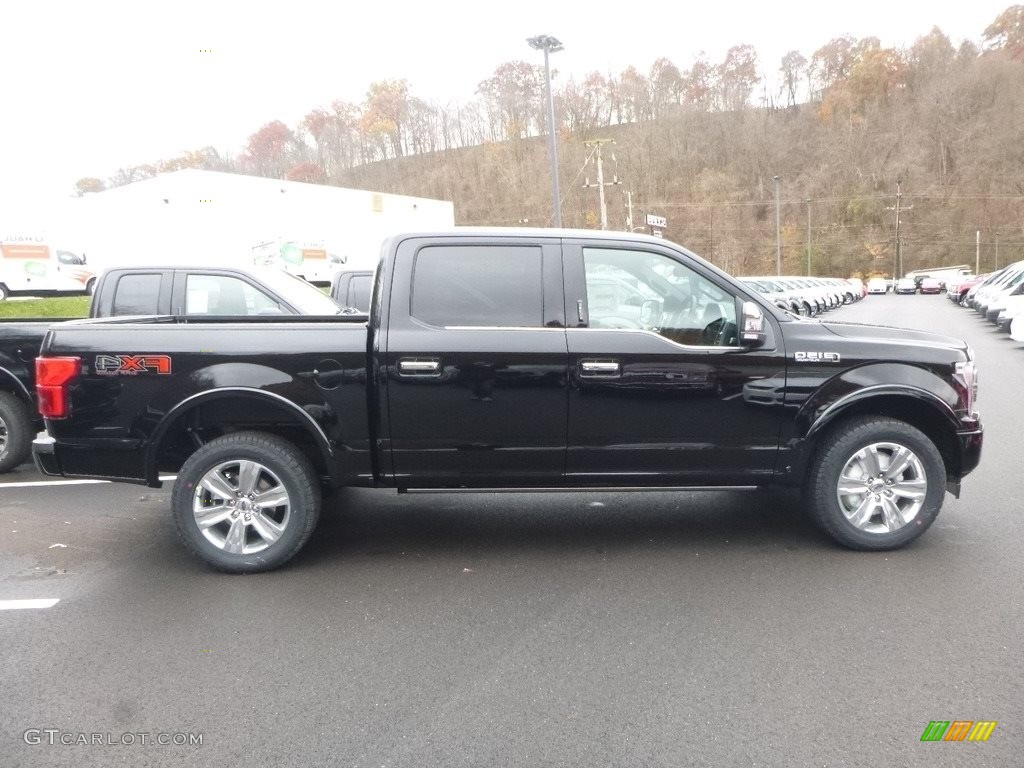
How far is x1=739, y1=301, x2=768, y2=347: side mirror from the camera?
479 cm

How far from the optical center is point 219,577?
483 centimetres

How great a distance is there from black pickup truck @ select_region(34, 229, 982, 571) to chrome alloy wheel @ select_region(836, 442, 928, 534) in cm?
1

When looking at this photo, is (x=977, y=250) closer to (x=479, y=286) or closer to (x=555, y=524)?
(x=555, y=524)

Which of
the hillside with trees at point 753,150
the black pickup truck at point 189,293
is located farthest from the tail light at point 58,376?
the hillside with trees at point 753,150

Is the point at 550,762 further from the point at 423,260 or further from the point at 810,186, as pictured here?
the point at 810,186

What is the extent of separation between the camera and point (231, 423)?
4934 millimetres

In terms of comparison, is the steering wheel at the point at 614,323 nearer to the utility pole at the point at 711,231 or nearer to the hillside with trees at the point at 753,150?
the hillside with trees at the point at 753,150

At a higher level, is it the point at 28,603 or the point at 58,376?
the point at 58,376

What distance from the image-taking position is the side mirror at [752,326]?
4.79 m

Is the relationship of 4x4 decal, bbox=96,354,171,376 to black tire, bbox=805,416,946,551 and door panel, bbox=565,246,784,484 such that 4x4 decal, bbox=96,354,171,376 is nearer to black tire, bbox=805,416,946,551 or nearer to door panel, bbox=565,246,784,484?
door panel, bbox=565,246,784,484

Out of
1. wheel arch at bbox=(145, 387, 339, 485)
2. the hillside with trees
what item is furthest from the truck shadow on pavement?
the hillside with trees

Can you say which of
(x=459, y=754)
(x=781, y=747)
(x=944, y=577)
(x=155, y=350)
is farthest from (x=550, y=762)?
(x=155, y=350)

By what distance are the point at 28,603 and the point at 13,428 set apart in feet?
11.6
